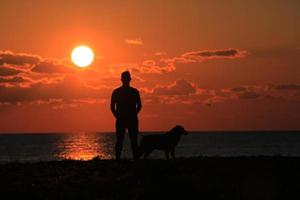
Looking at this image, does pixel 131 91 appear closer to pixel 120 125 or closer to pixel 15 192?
pixel 120 125

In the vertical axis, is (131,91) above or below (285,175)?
above

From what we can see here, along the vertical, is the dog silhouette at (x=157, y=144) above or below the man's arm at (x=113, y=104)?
below

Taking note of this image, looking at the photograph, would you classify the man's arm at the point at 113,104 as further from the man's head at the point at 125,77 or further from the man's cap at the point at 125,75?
the man's cap at the point at 125,75

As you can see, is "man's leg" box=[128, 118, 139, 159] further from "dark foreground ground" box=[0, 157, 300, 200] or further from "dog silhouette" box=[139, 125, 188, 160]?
"dark foreground ground" box=[0, 157, 300, 200]

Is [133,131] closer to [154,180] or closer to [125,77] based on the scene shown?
[125,77]

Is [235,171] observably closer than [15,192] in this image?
No

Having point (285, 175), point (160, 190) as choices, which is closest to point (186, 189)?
point (160, 190)

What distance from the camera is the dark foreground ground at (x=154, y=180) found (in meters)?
14.6

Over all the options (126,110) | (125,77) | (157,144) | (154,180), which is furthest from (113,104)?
(154,180)

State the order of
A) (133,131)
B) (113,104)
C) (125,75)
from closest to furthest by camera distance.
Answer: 1. (125,75)
2. (133,131)
3. (113,104)

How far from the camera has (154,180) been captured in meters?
15.8

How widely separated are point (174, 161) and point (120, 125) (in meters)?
2.20

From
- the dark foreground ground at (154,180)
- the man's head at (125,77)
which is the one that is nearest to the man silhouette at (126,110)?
the man's head at (125,77)

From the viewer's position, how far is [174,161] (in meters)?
19.1
